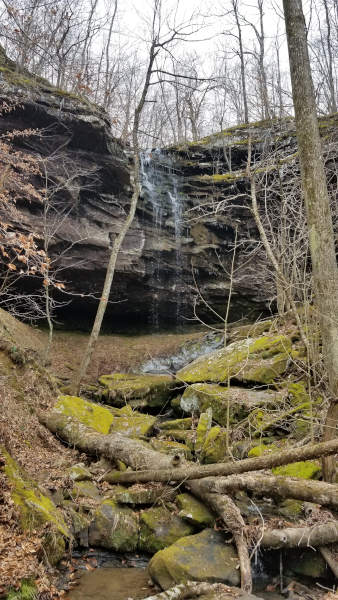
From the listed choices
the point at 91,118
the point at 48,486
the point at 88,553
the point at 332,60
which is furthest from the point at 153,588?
the point at 332,60

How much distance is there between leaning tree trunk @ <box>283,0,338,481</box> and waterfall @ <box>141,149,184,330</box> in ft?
49.1

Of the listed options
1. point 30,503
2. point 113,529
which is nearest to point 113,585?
point 113,529

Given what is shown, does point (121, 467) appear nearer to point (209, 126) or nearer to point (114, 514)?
point (114, 514)

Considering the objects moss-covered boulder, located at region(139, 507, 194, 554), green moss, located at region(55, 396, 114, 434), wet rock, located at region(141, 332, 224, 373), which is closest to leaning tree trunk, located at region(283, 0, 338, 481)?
moss-covered boulder, located at region(139, 507, 194, 554)

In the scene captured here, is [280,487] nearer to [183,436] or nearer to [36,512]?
[36,512]

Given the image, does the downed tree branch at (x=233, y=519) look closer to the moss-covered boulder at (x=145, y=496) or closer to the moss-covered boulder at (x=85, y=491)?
the moss-covered boulder at (x=145, y=496)

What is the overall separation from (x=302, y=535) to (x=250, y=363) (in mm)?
4985

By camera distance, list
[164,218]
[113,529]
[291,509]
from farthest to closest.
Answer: [164,218] < [291,509] < [113,529]

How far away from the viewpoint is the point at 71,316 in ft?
69.6

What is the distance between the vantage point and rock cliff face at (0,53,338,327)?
675 inches

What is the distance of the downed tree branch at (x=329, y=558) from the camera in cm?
403

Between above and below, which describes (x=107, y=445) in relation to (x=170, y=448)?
above

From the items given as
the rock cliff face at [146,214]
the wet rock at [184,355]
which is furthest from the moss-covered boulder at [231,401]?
the rock cliff face at [146,214]

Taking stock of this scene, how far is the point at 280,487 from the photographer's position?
4.61 meters
